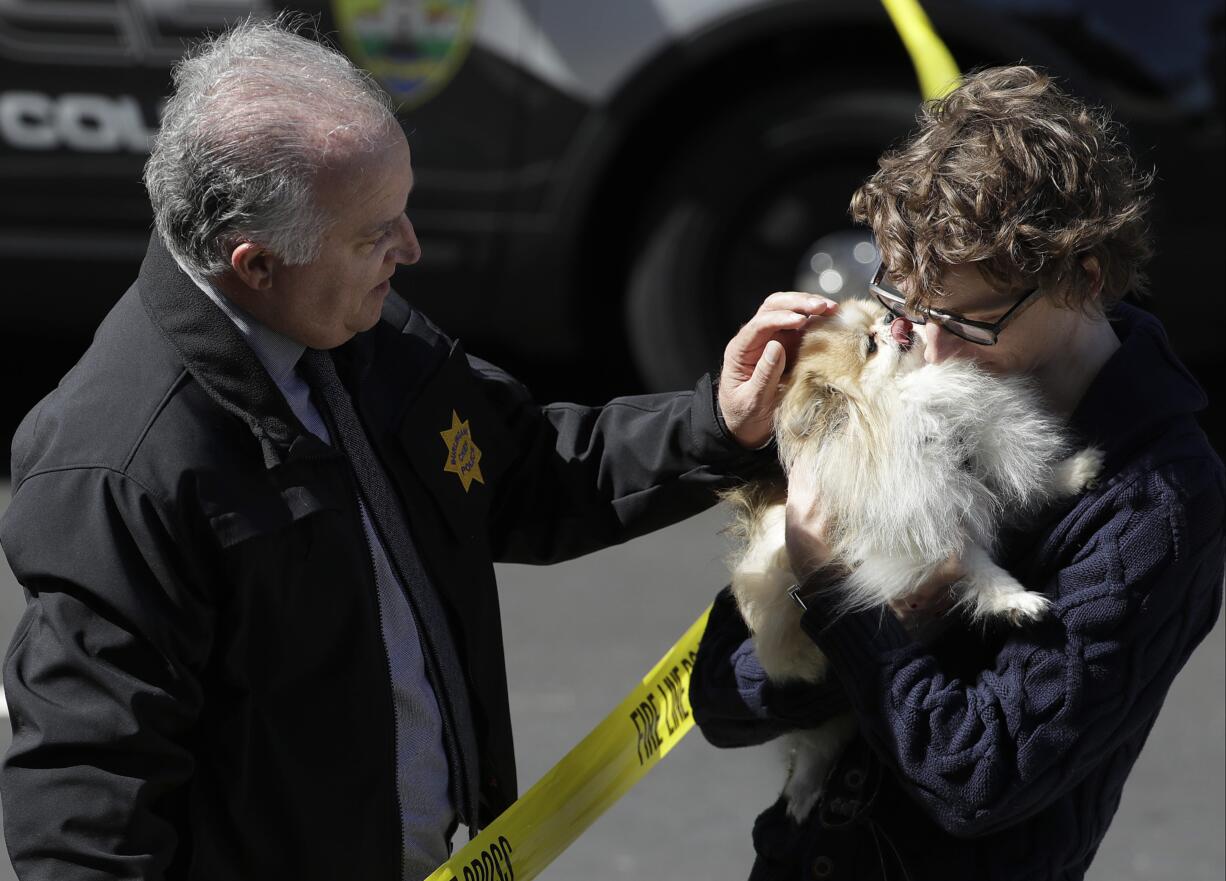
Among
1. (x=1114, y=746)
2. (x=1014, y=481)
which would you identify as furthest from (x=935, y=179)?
(x=1114, y=746)

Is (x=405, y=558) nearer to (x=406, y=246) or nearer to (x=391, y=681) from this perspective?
(x=391, y=681)

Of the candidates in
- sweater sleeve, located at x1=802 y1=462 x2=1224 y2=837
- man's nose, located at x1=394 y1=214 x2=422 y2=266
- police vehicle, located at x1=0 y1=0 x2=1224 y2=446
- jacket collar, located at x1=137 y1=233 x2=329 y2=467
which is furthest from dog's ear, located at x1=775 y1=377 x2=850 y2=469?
police vehicle, located at x1=0 y1=0 x2=1224 y2=446

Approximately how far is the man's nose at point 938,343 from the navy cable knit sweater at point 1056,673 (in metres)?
0.18

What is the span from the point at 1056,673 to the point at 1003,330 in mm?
433

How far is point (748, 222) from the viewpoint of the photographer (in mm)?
6285

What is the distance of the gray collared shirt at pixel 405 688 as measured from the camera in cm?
211

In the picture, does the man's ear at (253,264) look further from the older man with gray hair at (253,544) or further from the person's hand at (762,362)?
the person's hand at (762,362)

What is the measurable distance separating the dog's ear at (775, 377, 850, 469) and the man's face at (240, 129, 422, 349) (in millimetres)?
607

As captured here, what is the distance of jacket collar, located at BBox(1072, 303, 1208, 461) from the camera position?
1.94 meters

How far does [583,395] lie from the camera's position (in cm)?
707

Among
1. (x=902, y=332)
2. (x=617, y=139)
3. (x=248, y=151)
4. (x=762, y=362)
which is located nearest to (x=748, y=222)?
(x=617, y=139)

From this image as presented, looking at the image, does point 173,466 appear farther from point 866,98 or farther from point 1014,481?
point 866,98

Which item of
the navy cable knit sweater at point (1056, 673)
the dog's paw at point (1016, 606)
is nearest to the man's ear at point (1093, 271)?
the navy cable knit sweater at point (1056, 673)

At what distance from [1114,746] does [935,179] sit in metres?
0.74
